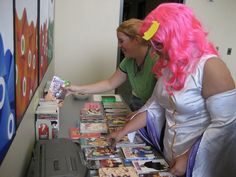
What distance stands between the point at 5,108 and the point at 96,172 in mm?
494

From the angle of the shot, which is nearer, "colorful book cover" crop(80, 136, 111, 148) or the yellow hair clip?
the yellow hair clip

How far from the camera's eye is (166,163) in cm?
123

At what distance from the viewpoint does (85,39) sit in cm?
314

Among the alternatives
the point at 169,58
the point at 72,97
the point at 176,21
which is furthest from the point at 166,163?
the point at 72,97

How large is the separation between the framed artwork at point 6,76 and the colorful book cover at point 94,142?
493mm

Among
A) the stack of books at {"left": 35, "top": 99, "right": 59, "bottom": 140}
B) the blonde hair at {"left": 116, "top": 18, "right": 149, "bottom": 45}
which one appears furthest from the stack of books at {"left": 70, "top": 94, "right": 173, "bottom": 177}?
the blonde hair at {"left": 116, "top": 18, "right": 149, "bottom": 45}

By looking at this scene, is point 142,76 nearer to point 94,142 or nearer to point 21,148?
point 94,142

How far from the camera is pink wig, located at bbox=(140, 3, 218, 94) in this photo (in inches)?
41.5

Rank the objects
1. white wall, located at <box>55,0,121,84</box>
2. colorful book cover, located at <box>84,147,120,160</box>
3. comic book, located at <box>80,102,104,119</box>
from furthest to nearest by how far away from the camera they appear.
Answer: white wall, located at <box>55,0,121,84</box>
comic book, located at <box>80,102,104,119</box>
colorful book cover, located at <box>84,147,120,160</box>

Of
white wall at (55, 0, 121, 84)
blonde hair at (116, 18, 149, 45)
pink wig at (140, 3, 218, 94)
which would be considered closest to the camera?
pink wig at (140, 3, 218, 94)

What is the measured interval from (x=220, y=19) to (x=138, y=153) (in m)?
2.69

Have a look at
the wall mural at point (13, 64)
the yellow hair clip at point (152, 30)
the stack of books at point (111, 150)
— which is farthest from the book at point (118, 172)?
the yellow hair clip at point (152, 30)

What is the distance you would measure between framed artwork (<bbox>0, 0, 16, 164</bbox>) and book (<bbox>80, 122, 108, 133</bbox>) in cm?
63

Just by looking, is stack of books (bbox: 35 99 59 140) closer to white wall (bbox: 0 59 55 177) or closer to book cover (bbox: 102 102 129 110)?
white wall (bbox: 0 59 55 177)
